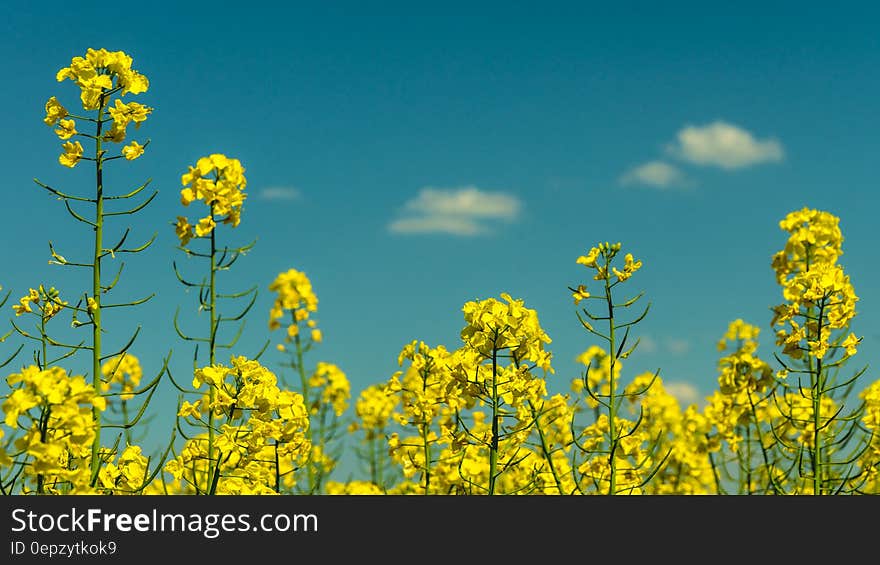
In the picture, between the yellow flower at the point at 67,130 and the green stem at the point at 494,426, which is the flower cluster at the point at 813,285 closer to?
the green stem at the point at 494,426

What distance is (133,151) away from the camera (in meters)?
4.65

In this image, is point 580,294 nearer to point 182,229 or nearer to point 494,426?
point 494,426

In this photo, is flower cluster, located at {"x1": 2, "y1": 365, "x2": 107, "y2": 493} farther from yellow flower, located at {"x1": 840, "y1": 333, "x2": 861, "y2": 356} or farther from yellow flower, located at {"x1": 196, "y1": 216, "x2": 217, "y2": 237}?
yellow flower, located at {"x1": 840, "y1": 333, "x2": 861, "y2": 356}

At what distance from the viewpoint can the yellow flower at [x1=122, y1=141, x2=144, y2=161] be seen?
15.2ft

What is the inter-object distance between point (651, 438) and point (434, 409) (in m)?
4.11

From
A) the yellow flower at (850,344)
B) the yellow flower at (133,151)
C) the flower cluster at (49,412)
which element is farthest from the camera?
the yellow flower at (850,344)

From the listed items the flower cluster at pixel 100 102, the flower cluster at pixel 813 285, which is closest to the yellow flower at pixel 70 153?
the flower cluster at pixel 100 102

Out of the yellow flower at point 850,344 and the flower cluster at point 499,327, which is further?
the yellow flower at point 850,344

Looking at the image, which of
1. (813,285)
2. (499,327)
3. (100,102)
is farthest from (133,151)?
(813,285)

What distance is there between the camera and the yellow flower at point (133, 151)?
464 cm

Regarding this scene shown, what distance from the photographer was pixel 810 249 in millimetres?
6027
